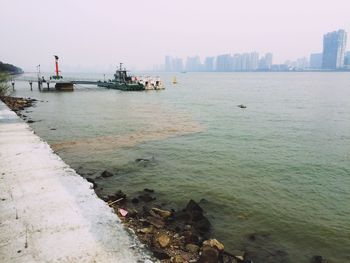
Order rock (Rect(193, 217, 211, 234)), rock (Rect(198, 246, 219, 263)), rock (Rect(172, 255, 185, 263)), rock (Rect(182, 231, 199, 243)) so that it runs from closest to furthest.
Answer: rock (Rect(172, 255, 185, 263)), rock (Rect(198, 246, 219, 263)), rock (Rect(182, 231, 199, 243)), rock (Rect(193, 217, 211, 234))

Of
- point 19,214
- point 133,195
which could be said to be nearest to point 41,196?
point 19,214

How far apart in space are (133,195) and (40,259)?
6.08 meters

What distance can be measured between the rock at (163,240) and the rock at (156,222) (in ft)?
3.38

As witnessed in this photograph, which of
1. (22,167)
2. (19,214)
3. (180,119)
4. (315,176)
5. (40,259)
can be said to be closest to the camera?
(40,259)

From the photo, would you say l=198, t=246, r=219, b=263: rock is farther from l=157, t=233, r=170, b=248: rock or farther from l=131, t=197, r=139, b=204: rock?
l=131, t=197, r=139, b=204: rock

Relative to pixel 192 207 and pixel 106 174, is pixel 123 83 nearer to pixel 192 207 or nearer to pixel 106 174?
pixel 106 174

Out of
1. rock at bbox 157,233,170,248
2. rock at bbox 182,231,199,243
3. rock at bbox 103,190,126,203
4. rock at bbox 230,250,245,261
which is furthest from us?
rock at bbox 103,190,126,203

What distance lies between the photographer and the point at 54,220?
24.2ft

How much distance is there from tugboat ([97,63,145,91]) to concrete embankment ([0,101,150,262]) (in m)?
59.5

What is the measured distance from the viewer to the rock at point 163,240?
291 inches

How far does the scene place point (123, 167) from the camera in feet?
49.6

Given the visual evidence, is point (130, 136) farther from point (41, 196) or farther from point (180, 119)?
point (41, 196)

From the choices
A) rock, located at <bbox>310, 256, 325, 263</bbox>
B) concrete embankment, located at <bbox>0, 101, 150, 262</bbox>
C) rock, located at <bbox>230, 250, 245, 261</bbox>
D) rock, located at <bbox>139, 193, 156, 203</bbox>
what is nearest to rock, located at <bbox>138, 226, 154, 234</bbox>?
concrete embankment, located at <bbox>0, 101, 150, 262</bbox>

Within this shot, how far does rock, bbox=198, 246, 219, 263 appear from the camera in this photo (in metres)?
6.84
